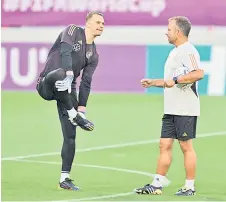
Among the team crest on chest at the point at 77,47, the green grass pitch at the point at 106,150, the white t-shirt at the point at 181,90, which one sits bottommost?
the green grass pitch at the point at 106,150

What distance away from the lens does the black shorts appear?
10602 millimetres

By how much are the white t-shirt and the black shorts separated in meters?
0.07

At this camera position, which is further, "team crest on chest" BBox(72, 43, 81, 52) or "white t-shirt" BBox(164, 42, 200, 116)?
"team crest on chest" BBox(72, 43, 81, 52)

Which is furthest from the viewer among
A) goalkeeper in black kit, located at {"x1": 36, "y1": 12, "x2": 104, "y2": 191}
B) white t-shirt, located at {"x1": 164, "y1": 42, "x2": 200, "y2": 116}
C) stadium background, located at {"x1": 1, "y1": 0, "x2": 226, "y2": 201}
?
stadium background, located at {"x1": 1, "y1": 0, "x2": 226, "y2": 201}

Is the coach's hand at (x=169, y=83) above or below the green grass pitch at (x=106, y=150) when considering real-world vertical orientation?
above

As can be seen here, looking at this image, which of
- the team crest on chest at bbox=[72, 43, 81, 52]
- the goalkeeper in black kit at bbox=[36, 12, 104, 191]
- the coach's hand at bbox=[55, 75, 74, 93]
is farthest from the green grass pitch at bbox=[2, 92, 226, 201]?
the team crest on chest at bbox=[72, 43, 81, 52]

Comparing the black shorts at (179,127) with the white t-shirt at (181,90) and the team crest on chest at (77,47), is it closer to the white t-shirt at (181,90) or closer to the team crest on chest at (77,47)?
the white t-shirt at (181,90)

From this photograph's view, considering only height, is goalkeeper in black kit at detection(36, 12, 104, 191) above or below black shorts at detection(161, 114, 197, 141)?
above

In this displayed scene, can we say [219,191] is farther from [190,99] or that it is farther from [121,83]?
[121,83]

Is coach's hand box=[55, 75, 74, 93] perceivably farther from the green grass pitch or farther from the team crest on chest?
the green grass pitch

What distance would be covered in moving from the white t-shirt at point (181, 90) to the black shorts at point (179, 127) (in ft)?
0.23

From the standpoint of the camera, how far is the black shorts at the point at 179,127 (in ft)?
34.8

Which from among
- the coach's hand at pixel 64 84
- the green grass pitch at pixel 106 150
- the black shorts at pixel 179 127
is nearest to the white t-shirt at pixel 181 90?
the black shorts at pixel 179 127

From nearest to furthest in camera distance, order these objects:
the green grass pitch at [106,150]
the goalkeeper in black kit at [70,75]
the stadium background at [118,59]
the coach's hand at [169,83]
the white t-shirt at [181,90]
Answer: the coach's hand at [169,83] → the white t-shirt at [181,90] → the goalkeeper in black kit at [70,75] → the green grass pitch at [106,150] → the stadium background at [118,59]
